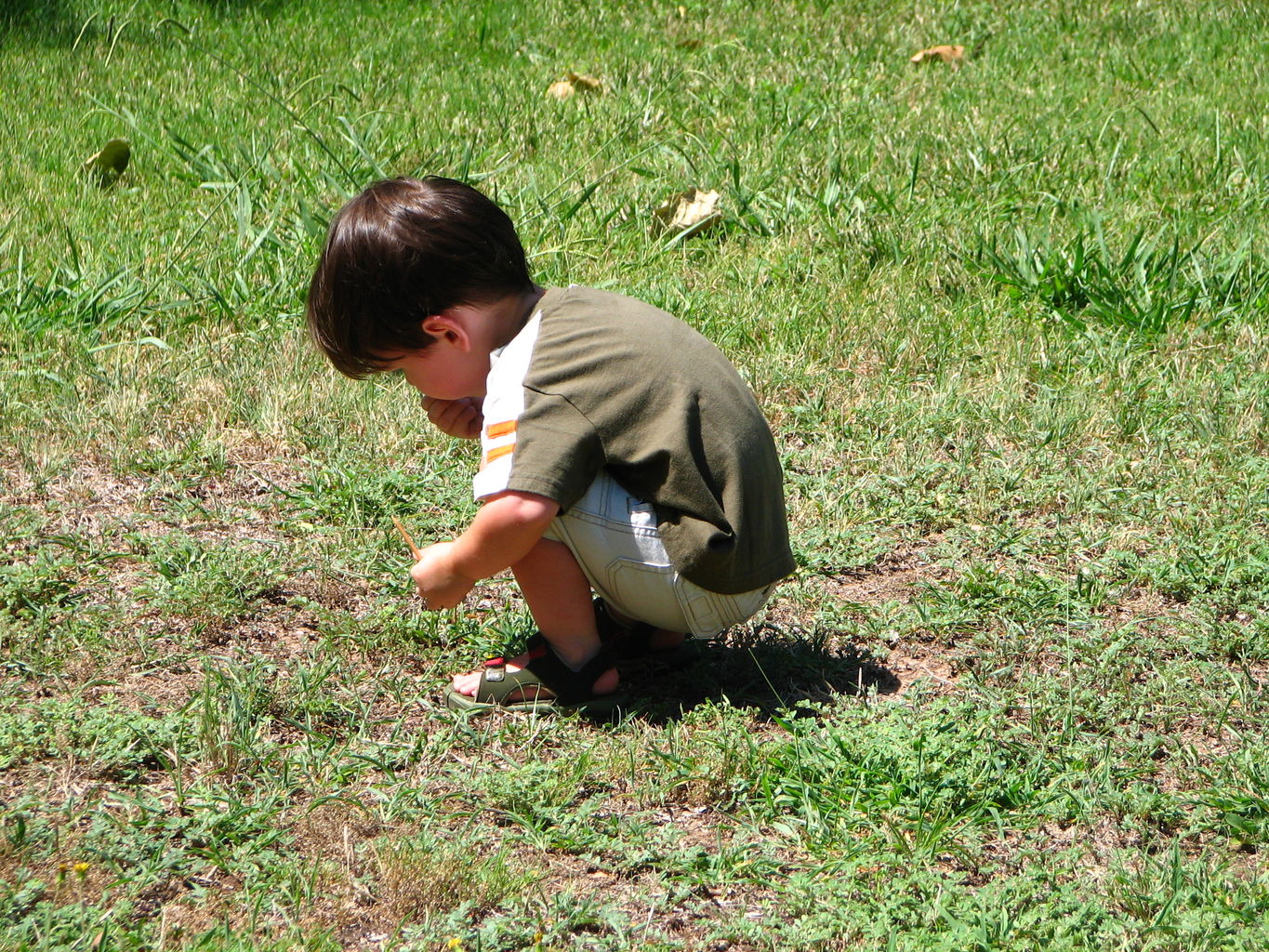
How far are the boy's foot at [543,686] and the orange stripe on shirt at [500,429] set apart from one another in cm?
52

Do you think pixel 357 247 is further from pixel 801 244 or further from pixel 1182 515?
pixel 801 244

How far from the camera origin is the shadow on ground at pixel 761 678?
273 cm

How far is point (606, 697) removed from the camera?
2695mm

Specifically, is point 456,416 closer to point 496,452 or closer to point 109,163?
point 496,452

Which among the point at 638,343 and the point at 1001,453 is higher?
the point at 638,343

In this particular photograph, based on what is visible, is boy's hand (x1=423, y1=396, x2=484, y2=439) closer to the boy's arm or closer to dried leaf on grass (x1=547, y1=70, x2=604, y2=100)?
the boy's arm

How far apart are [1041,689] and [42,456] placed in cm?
249

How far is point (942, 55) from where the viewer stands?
7.41 m

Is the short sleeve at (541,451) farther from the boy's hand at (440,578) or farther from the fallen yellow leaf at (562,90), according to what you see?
the fallen yellow leaf at (562,90)

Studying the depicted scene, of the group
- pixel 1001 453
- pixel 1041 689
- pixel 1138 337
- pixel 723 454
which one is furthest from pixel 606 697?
pixel 1138 337

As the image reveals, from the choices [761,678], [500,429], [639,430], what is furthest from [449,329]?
[761,678]


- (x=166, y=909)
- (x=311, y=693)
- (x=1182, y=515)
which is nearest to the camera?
(x=166, y=909)

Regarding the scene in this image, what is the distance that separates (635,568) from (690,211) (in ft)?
9.16

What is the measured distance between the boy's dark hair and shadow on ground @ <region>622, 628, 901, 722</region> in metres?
0.85
